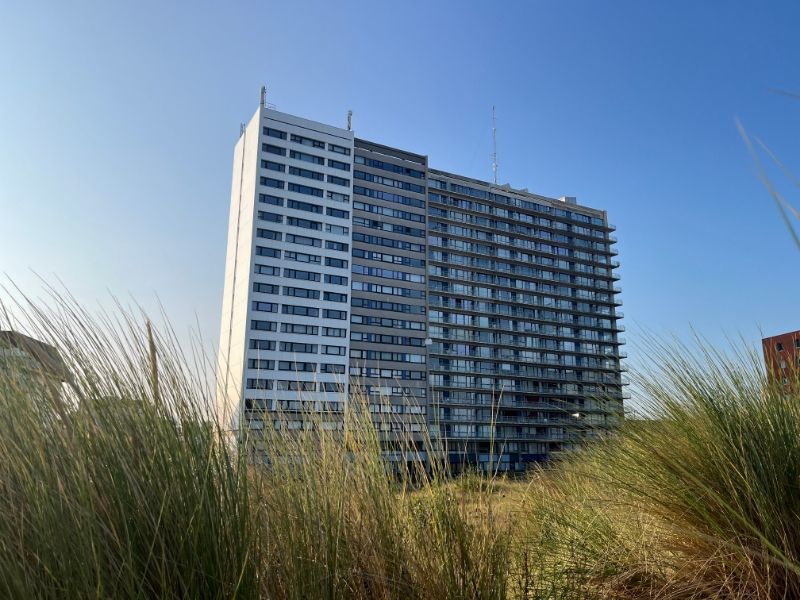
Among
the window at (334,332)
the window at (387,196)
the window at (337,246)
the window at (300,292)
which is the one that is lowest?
the window at (334,332)

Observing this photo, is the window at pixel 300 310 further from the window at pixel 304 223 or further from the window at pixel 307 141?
the window at pixel 307 141

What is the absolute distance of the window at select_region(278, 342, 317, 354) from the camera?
51397mm

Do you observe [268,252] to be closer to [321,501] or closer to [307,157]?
[307,157]

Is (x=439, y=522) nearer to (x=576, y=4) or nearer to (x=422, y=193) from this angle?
(x=576, y=4)

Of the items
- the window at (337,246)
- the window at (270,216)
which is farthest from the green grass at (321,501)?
the window at (337,246)

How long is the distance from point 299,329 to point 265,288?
17.6 feet

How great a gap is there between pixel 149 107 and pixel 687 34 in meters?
7.79

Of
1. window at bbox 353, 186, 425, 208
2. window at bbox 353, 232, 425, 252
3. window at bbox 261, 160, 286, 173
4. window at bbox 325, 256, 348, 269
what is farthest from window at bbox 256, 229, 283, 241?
window at bbox 353, 186, 425, 208

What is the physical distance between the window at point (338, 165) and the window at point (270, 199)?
7.34 meters

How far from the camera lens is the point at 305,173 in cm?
5675

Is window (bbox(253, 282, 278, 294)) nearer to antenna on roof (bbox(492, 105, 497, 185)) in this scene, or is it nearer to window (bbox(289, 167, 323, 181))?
window (bbox(289, 167, 323, 181))

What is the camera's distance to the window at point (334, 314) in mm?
53753

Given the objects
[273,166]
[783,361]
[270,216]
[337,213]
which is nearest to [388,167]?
[337,213]

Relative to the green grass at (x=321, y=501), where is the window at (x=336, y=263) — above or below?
above
